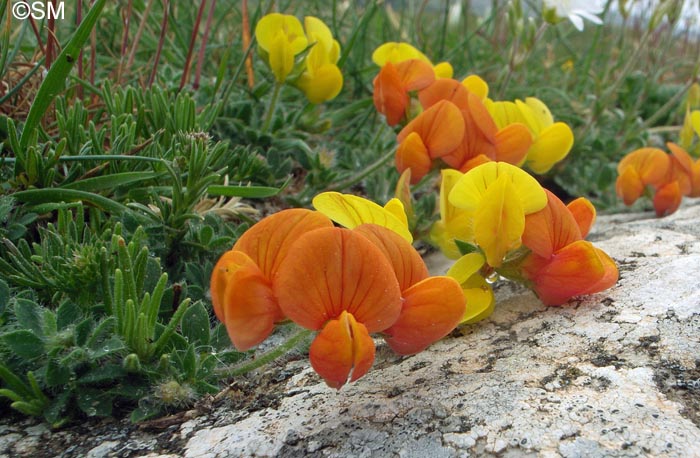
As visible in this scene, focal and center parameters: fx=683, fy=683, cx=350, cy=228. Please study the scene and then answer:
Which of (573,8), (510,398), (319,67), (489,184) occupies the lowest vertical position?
(510,398)

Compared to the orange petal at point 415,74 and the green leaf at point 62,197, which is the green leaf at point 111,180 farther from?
the orange petal at point 415,74

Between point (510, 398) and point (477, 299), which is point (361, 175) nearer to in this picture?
point (477, 299)

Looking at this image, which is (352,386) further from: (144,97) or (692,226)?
(692,226)

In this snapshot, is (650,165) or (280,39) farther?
(650,165)

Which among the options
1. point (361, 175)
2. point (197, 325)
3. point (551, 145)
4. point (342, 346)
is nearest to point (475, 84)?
point (551, 145)

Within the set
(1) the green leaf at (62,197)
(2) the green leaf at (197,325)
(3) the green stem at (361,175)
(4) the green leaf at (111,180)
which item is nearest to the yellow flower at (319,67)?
(3) the green stem at (361,175)

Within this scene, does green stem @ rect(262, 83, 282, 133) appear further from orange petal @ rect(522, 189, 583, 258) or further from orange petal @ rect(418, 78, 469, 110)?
orange petal @ rect(522, 189, 583, 258)

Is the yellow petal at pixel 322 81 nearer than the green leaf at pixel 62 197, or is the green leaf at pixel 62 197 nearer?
the green leaf at pixel 62 197

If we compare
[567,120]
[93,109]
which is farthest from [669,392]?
[567,120]
